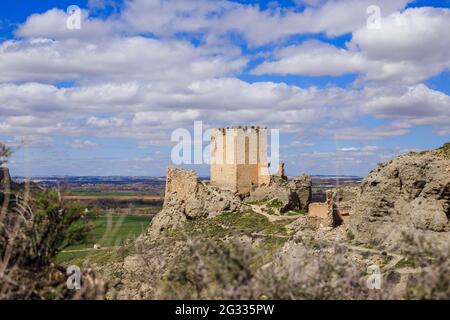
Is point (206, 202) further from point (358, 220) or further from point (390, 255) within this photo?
point (390, 255)

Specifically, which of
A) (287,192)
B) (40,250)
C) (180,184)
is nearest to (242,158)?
(287,192)

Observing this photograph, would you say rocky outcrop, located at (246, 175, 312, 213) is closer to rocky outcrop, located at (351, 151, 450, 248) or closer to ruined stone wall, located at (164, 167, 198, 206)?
ruined stone wall, located at (164, 167, 198, 206)

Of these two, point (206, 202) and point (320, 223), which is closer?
point (320, 223)

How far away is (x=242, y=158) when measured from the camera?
45.5 metres

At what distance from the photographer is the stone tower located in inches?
1786

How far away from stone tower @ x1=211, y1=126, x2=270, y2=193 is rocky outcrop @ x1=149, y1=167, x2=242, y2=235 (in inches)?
59.1

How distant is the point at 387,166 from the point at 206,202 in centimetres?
1759

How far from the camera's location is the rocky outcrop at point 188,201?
140ft

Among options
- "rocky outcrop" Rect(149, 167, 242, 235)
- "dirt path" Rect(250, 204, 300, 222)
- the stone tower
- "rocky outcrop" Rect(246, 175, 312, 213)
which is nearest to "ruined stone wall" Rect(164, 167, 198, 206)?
"rocky outcrop" Rect(149, 167, 242, 235)

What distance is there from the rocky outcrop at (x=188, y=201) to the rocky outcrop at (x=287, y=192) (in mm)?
2022

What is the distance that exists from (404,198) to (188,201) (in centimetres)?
2027

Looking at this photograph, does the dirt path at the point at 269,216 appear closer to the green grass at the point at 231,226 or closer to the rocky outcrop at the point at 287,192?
the green grass at the point at 231,226
